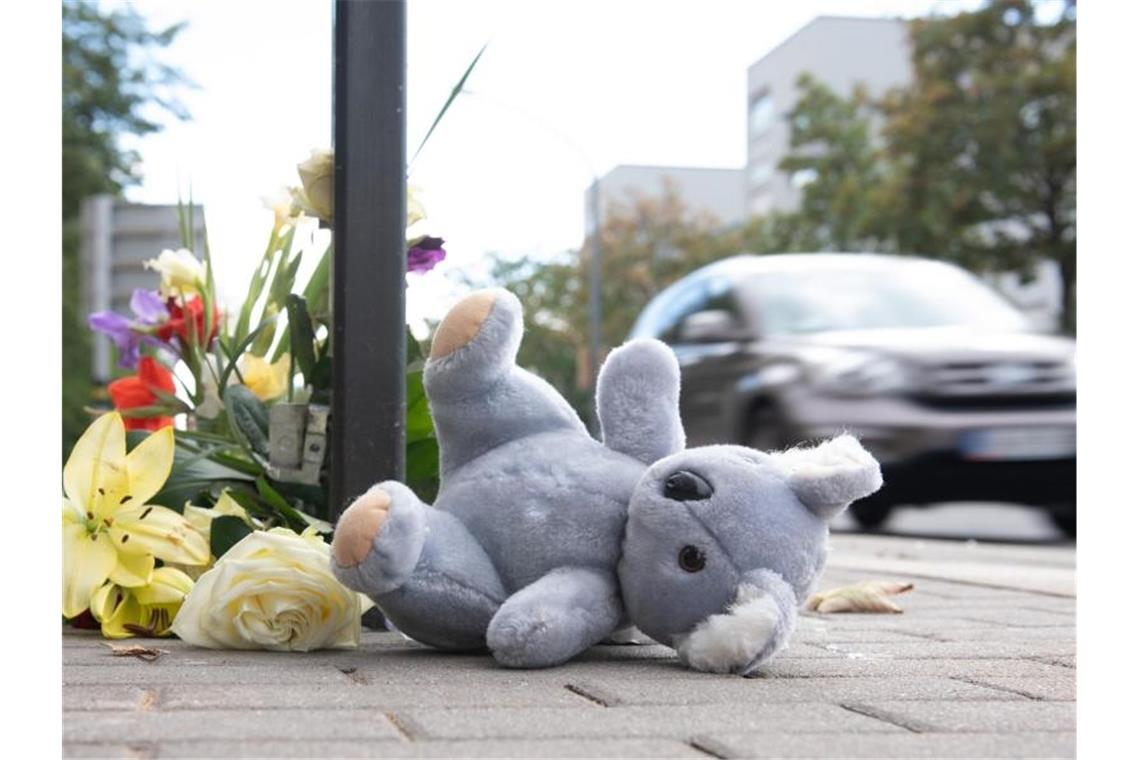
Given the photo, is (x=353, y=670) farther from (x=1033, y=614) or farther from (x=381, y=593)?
(x=1033, y=614)

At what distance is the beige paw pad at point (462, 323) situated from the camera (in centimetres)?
258

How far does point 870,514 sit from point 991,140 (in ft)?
43.1

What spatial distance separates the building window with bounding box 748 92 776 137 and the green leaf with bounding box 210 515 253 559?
157ft

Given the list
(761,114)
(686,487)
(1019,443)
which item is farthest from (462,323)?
(761,114)

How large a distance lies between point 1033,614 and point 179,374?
2.04 m

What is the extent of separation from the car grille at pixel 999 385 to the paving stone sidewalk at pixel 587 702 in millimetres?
5307

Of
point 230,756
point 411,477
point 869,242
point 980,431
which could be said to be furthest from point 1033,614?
point 869,242

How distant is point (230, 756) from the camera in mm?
1622

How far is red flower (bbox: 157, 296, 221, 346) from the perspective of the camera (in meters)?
3.60

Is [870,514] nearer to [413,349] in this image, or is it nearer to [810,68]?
[413,349]

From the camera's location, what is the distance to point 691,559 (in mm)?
2414

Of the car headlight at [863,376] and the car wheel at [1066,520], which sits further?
the car wheel at [1066,520]

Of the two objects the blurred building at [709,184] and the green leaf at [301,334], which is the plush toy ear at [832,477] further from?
the blurred building at [709,184]

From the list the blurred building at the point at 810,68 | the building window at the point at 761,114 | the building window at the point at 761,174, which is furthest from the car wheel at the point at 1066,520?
the building window at the point at 761,114
